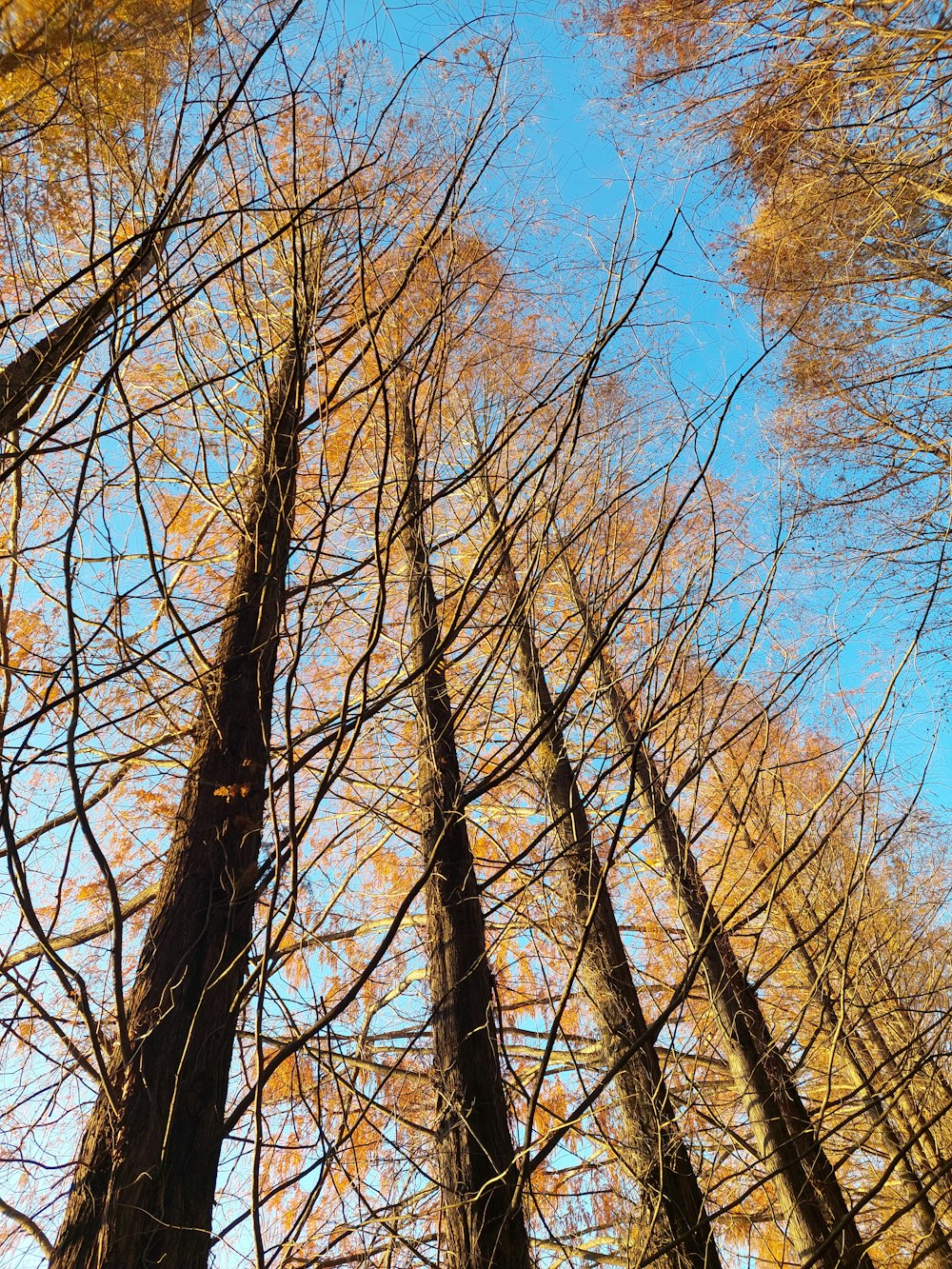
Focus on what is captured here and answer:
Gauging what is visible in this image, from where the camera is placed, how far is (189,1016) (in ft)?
5.47

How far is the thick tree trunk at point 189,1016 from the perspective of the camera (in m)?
1.39

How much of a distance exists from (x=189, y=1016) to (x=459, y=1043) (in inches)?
35.7

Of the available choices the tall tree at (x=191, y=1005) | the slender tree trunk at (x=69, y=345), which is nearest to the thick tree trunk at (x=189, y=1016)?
the tall tree at (x=191, y=1005)

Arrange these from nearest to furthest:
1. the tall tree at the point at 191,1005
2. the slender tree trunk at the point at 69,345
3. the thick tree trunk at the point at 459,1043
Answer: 1. the slender tree trunk at the point at 69,345
2. the tall tree at the point at 191,1005
3. the thick tree trunk at the point at 459,1043

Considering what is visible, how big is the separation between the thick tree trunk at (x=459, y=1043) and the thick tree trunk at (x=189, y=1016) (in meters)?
0.44

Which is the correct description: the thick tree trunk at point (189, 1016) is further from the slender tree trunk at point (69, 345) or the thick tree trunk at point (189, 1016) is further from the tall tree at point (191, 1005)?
the slender tree trunk at point (69, 345)

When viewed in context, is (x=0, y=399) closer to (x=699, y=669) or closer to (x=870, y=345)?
(x=699, y=669)

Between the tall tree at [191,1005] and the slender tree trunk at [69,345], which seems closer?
the slender tree trunk at [69,345]

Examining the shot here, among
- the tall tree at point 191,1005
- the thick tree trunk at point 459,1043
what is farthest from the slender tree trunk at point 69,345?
the thick tree trunk at point 459,1043

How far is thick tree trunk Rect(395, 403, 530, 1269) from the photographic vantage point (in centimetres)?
173

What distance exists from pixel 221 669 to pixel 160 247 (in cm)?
121

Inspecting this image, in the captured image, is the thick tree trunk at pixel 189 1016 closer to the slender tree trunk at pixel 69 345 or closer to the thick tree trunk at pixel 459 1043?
the slender tree trunk at pixel 69 345

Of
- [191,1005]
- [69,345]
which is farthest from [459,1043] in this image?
[69,345]

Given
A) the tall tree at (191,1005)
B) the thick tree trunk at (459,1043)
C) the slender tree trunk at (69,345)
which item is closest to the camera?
the slender tree trunk at (69,345)
